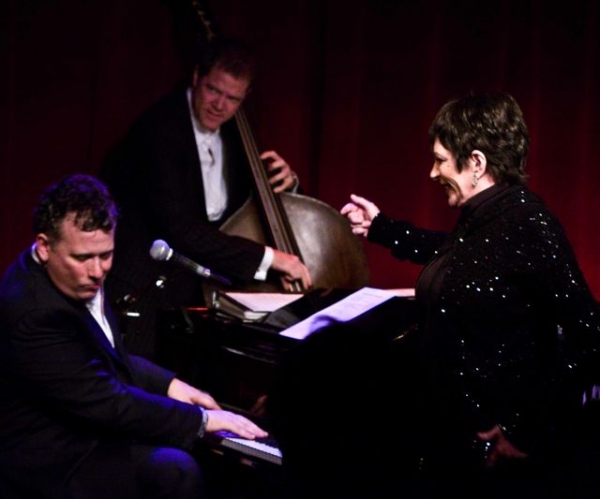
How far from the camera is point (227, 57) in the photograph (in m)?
3.41

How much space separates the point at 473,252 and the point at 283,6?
2046mm

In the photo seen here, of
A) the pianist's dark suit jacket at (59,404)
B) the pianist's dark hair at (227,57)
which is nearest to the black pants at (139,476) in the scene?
the pianist's dark suit jacket at (59,404)

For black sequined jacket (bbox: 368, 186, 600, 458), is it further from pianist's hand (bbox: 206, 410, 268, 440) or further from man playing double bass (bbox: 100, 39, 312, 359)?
man playing double bass (bbox: 100, 39, 312, 359)

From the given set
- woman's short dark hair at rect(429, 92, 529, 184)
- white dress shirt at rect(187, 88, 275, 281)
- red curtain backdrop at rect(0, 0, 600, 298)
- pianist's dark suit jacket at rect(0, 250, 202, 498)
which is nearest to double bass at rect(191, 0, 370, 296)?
white dress shirt at rect(187, 88, 275, 281)

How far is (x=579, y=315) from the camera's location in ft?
6.80

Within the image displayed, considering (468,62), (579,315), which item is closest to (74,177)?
(579,315)

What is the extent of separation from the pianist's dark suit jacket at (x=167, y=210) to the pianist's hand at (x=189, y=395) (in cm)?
57

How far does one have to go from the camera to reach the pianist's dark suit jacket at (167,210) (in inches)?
129

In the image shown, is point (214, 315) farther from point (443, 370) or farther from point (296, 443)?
point (296, 443)

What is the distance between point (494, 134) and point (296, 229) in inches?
47.7

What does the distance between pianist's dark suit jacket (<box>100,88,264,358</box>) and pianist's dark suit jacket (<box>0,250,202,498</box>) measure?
847mm

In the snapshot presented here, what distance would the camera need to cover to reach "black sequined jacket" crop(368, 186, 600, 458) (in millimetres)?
2129

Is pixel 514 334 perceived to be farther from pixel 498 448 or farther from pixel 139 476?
pixel 139 476

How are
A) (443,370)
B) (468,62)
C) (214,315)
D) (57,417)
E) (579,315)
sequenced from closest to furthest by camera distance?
(579,315)
(443,370)
(57,417)
(214,315)
(468,62)
